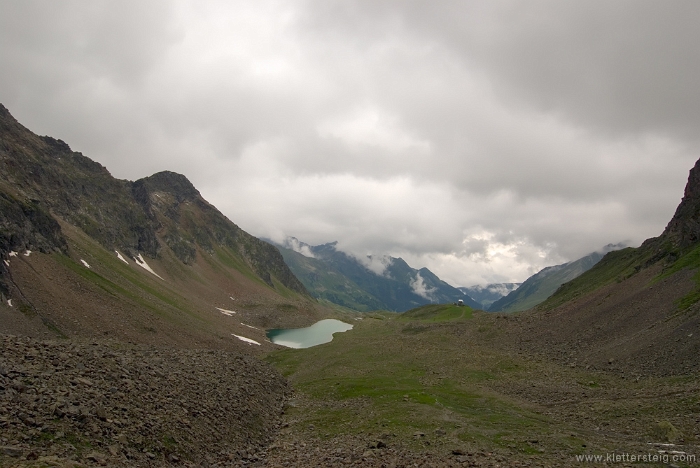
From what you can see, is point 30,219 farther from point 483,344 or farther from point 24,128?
point 483,344

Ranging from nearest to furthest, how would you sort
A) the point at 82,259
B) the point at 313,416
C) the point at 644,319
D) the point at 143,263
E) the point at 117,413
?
the point at 117,413 < the point at 313,416 < the point at 644,319 < the point at 82,259 < the point at 143,263

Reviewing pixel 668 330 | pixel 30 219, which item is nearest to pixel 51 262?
pixel 30 219

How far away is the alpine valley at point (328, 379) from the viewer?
2341cm

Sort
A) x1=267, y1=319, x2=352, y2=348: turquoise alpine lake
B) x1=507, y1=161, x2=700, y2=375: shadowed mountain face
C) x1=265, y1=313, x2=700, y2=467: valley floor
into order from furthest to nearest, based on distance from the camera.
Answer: x1=267, y1=319, x2=352, y2=348: turquoise alpine lake < x1=507, y1=161, x2=700, y2=375: shadowed mountain face < x1=265, y1=313, x2=700, y2=467: valley floor

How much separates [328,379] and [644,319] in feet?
176

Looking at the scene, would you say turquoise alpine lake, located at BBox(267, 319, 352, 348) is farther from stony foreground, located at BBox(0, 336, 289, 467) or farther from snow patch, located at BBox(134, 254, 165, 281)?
stony foreground, located at BBox(0, 336, 289, 467)

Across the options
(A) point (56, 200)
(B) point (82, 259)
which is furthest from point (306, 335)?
(A) point (56, 200)

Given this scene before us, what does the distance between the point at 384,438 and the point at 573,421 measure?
52.0ft

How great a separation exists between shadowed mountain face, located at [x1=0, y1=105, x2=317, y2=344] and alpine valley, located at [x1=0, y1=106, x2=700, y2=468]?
0.63 m

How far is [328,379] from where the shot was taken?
195 feet

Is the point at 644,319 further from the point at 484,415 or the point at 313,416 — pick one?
the point at 313,416

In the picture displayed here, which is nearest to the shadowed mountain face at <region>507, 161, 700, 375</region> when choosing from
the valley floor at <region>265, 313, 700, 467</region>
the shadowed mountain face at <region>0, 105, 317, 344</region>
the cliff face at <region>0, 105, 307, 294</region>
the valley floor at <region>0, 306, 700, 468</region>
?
the valley floor at <region>265, 313, 700, 467</region>

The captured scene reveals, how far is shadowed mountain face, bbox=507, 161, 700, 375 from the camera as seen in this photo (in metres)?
51.3

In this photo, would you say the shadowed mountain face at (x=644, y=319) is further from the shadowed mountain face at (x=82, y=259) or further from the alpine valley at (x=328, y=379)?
the shadowed mountain face at (x=82, y=259)
